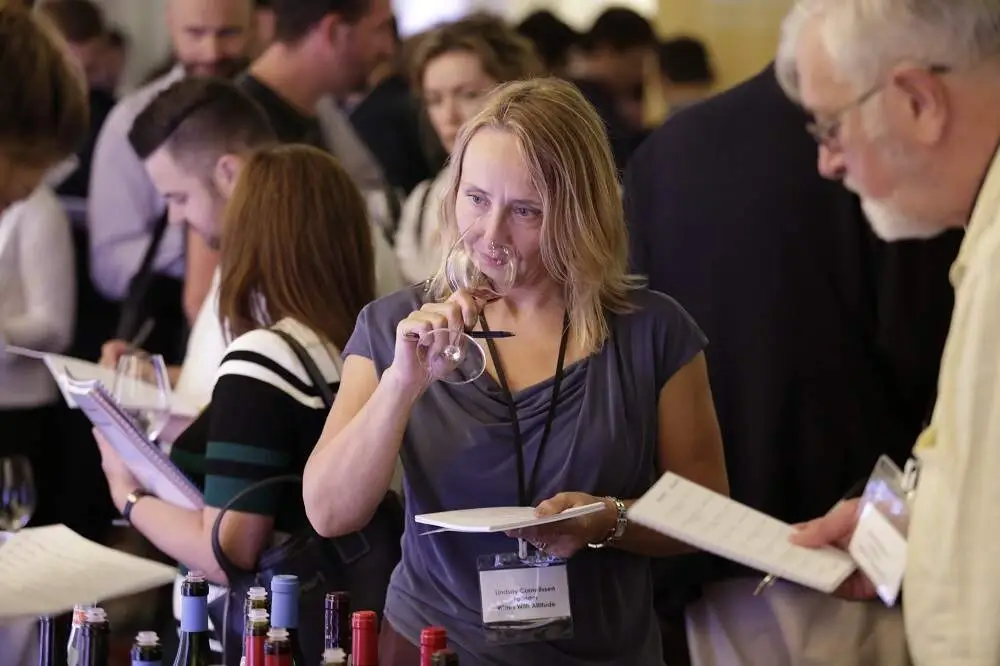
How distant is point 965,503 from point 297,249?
4.28 feet

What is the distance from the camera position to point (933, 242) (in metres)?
2.74

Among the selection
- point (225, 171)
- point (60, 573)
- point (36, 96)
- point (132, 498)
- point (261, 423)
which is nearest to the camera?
point (60, 573)

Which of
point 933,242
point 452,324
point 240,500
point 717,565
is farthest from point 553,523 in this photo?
point 933,242

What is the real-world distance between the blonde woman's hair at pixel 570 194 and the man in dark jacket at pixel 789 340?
645mm

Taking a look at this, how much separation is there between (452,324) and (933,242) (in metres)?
1.19

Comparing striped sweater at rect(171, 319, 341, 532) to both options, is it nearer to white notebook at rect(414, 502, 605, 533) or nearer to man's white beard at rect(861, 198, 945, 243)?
white notebook at rect(414, 502, 605, 533)

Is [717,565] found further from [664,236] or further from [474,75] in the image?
[474,75]

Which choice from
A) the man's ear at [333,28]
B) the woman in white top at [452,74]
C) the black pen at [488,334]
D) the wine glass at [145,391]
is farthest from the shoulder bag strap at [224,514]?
the man's ear at [333,28]

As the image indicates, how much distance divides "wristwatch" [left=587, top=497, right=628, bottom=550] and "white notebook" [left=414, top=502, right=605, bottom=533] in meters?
0.09

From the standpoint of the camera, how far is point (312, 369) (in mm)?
2516

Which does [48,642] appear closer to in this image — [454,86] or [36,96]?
[36,96]

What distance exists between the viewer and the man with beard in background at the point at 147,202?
4.16 metres

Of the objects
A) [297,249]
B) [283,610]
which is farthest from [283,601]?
[297,249]

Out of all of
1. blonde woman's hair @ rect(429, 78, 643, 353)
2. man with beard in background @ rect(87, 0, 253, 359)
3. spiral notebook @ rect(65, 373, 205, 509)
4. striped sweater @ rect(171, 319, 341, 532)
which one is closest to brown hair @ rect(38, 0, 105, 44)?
man with beard in background @ rect(87, 0, 253, 359)
